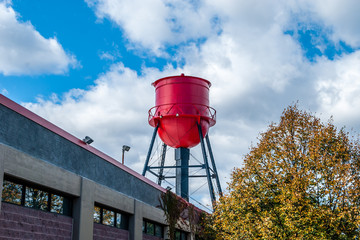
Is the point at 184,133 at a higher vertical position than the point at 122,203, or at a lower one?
higher

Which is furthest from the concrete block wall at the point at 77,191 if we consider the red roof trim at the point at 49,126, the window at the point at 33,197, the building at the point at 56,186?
the red roof trim at the point at 49,126

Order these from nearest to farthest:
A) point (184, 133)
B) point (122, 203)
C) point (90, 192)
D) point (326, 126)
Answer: point (90, 192), point (122, 203), point (326, 126), point (184, 133)

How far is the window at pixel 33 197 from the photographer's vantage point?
12.3 metres

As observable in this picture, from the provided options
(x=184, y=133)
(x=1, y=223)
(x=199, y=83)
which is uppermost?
(x=199, y=83)

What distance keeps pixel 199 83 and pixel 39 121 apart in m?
20.1

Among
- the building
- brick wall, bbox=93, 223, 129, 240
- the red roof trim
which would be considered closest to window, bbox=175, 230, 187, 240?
the building

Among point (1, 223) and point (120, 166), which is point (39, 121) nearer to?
point (1, 223)

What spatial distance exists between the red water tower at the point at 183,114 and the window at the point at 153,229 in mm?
8309

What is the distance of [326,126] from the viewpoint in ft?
73.0

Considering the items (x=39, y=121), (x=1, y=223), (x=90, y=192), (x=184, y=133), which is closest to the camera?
(x=1, y=223)

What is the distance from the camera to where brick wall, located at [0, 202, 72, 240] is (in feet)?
39.4

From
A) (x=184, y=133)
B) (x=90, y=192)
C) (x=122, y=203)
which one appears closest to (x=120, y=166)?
(x=122, y=203)

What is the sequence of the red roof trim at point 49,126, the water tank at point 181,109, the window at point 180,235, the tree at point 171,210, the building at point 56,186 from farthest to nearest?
the water tank at point 181,109 → the window at point 180,235 → the tree at point 171,210 → the red roof trim at point 49,126 → the building at point 56,186

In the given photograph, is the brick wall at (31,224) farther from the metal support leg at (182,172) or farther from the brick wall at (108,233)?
the metal support leg at (182,172)
